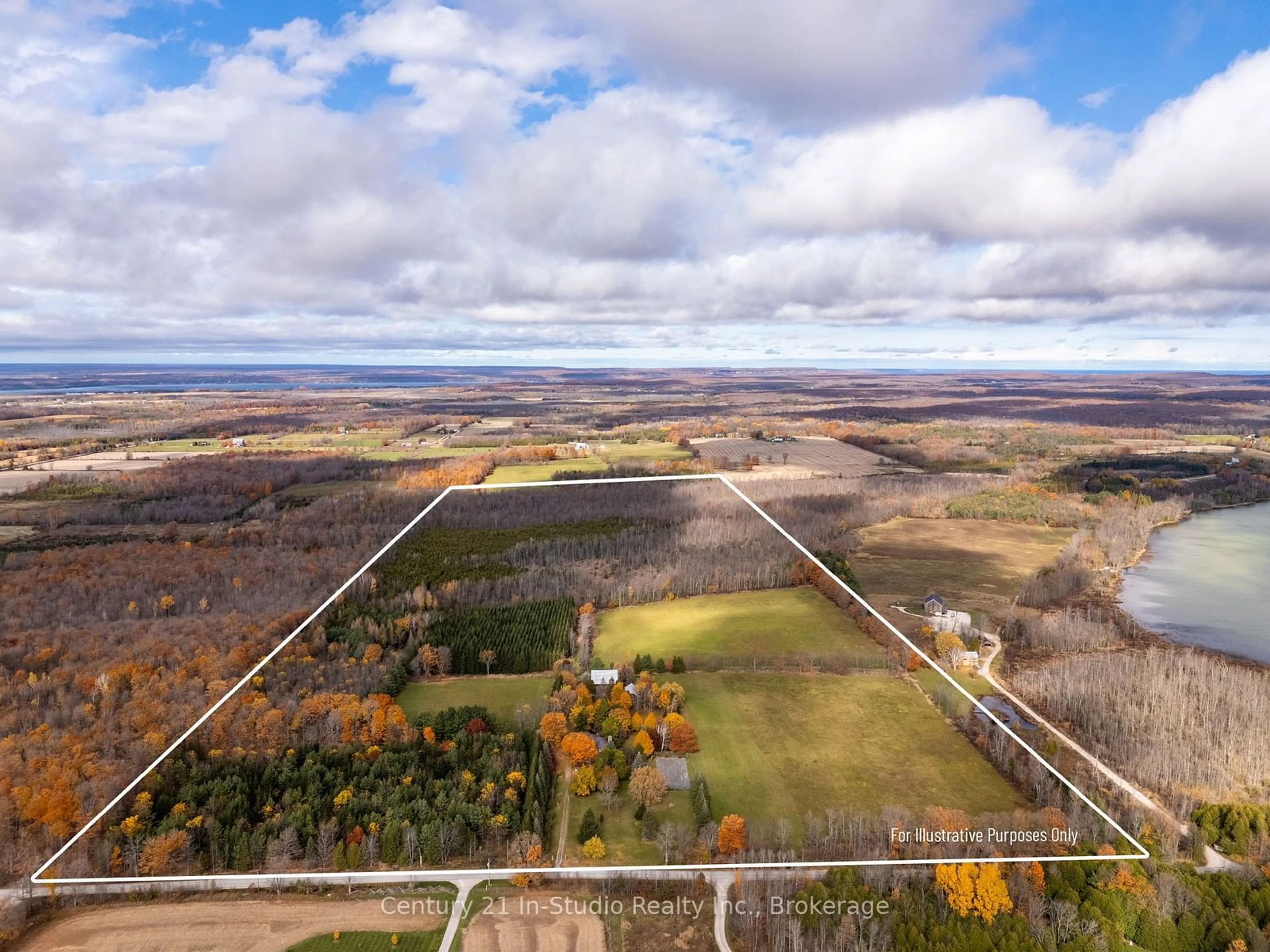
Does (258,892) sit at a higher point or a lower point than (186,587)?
lower

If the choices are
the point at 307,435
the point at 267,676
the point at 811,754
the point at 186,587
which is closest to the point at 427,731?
the point at 267,676

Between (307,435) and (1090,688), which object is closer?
(1090,688)

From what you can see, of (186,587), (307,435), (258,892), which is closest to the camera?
(258,892)

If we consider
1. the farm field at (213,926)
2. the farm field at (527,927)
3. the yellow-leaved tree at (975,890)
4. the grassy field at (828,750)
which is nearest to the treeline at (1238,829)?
the grassy field at (828,750)

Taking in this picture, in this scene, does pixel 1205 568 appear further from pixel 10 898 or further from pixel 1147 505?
pixel 10 898

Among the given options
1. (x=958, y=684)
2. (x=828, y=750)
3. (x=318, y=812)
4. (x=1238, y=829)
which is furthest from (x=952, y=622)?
(x=318, y=812)

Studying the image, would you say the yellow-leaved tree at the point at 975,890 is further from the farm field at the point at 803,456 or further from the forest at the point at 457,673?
the farm field at the point at 803,456

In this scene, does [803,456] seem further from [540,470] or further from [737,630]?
[737,630]
